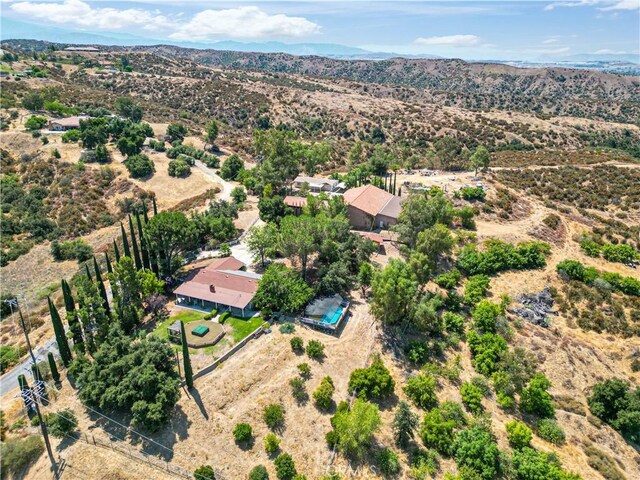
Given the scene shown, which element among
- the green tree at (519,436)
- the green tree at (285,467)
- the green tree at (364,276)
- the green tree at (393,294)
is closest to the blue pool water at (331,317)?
the green tree at (393,294)

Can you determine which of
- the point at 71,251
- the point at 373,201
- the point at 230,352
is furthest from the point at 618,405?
the point at 71,251

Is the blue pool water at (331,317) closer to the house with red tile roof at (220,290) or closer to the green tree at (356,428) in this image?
the house with red tile roof at (220,290)

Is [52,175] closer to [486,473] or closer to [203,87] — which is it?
[203,87]

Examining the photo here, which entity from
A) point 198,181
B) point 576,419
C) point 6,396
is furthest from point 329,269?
point 198,181

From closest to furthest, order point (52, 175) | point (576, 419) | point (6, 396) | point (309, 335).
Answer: point (6, 396) < point (576, 419) < point (309, 335) < point (52, 175)

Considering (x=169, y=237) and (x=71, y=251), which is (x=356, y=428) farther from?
(x=71, y=251)

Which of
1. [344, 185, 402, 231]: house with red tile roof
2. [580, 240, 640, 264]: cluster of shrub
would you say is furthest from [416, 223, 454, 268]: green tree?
[580, 240, 640, 264]: cluster of shrub
